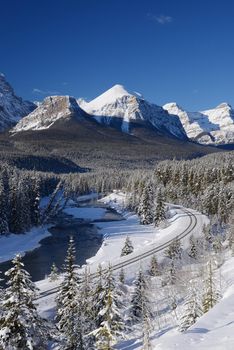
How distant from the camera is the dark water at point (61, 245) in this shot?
64.8 meters

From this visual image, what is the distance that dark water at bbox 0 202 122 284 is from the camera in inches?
2549

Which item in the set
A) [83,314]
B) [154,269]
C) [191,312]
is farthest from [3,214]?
[191,312]

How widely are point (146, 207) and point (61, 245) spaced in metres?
29.4

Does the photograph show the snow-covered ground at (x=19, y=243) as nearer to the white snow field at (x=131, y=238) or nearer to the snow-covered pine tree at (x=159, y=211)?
the white snow field at (x=131, y=238)

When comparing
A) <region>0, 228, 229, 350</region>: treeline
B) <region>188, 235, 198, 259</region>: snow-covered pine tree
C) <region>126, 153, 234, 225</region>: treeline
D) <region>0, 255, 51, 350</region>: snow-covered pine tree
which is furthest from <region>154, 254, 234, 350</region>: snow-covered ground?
<region>126, 153, 234, 225</region>: treeline

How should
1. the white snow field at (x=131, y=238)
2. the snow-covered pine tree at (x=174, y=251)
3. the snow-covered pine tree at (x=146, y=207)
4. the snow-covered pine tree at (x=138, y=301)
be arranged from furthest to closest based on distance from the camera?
the snow-covered pine tree at (x=146, y=207)
the snow-covered pine tree at (x=174, y=251)
the white snow field at (x=131, y=238)
the snow-covered pine tree at (x=138, y=301)

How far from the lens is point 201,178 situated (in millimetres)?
120250

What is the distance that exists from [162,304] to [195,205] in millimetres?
81402

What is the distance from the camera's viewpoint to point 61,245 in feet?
267

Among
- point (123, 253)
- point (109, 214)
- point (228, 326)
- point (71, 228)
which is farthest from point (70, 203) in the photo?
point (228, 326)

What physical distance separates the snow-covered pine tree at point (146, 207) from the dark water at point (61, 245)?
11.9 m

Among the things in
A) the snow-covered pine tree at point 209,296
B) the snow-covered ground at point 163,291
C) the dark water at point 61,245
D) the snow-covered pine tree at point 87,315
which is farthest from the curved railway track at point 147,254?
the snow-covered pine tree at point 209,296

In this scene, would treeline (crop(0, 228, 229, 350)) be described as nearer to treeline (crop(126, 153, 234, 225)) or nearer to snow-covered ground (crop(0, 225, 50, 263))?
snow-covered ground (crop(0, 225, 50, 263))

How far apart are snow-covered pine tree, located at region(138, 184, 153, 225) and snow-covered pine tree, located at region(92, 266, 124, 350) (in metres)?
72.7
